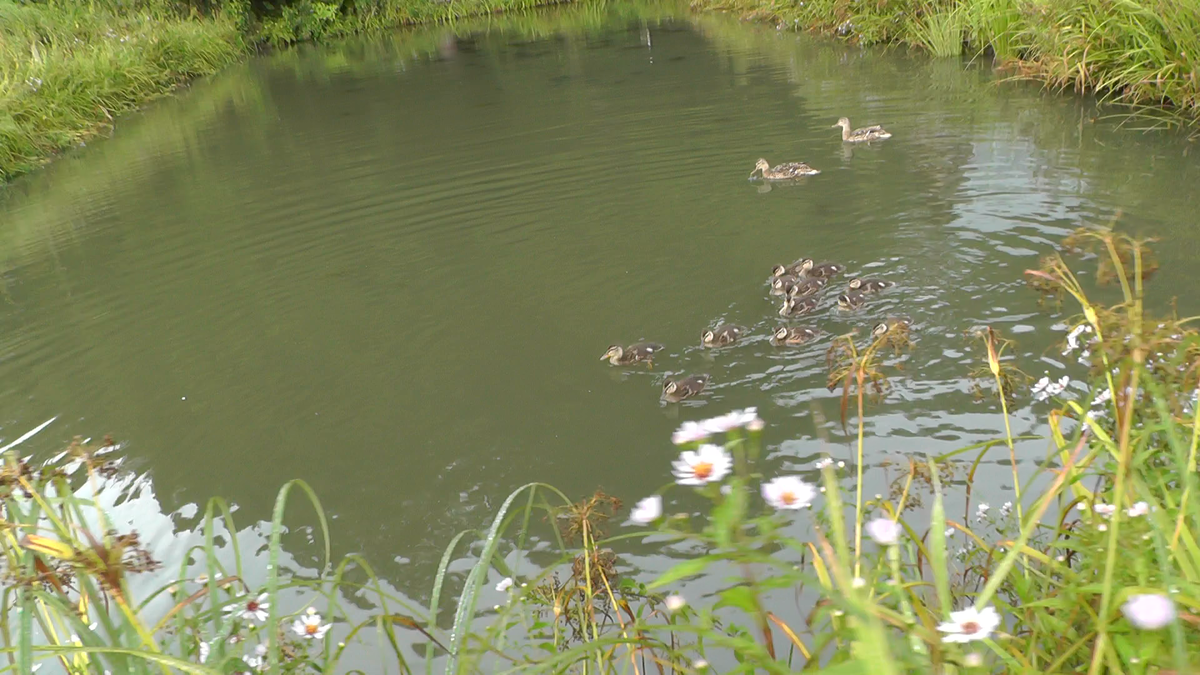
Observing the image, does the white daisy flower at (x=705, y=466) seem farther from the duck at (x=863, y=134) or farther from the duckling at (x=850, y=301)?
the duck at (x=863, y=134)

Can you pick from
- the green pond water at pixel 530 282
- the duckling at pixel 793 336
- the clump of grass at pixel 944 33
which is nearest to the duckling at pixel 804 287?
the green pond water at pixel 530 282

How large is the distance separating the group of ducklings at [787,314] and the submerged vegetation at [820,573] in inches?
40.5

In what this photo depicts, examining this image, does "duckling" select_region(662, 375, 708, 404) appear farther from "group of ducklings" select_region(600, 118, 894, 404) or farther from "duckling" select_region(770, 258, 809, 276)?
"duckling" select_region(770, 258, 809, 276)

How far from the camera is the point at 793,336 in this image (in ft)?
19.8

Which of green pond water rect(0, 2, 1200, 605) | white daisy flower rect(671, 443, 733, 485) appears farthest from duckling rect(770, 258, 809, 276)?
white daisy flower rect(671, 443, 733, 485)

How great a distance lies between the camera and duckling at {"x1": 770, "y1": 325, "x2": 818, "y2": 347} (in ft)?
19.8

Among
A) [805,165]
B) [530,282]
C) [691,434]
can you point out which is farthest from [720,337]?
[691,434]

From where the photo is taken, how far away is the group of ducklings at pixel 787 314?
18.8ft

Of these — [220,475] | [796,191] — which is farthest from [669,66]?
[220,475]

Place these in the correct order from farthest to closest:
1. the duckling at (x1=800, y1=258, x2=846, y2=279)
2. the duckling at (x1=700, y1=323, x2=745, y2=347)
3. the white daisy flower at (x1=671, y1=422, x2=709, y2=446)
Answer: the duckling at (x1=800, y1=258, x2=846, y2=279), the duckling at (x1=700, y1=323, x2=745, y2=347), the white daisy flower at (x1=671, y1=422, x2=709, y2=446)

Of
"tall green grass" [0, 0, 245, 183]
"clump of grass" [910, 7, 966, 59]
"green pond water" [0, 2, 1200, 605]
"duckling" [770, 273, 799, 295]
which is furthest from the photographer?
"tall green grass" [0, 0, 245, 183]

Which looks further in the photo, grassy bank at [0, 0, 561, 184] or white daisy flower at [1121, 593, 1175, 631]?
grassy bank at [0, 0, 561, 184]

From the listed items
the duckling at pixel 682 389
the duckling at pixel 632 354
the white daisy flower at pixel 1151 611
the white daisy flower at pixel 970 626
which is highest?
the white daisy flower at pixel 1151 611

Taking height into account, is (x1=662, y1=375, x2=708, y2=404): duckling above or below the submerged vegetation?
below
